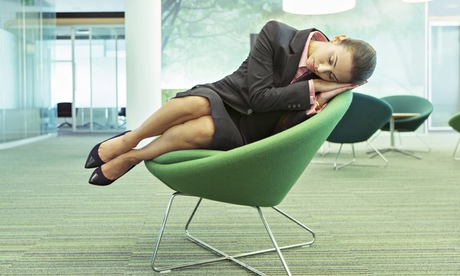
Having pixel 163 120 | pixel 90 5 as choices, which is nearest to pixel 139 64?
pixel 163 120

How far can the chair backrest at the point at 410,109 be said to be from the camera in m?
6.90

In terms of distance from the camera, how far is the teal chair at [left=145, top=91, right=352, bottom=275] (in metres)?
1.73

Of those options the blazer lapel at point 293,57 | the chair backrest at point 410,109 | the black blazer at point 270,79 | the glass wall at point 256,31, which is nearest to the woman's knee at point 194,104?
the black blazer at point 270,79

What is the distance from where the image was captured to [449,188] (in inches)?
157

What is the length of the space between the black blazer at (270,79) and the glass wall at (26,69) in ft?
22.1

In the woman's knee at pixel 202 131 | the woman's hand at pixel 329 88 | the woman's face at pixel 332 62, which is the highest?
the woman's face at pixel 332 62

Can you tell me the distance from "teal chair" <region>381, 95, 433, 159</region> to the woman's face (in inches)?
188

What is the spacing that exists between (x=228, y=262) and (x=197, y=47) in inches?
322

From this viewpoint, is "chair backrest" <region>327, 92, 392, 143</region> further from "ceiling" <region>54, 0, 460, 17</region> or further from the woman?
"ceiling" <region>54, 0, 460, 17</region>

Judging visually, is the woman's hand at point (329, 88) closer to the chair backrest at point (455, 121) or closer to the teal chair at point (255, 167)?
A: the teal chair at point (255, 167)

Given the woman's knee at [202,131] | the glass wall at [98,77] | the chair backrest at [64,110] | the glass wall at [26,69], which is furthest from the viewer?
the chair backrest at [64,110]

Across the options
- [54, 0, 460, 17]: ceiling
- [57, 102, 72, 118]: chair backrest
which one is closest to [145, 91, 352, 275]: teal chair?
[54, 0, 460, 17]: ceiling

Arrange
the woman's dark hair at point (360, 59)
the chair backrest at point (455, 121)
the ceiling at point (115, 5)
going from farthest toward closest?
the ceiling at point (115, 5), the chair backrest at point (455, 121), the woman's dark hair at point (360, 59)

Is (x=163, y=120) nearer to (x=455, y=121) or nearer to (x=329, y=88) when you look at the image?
(x=329, y=88)
